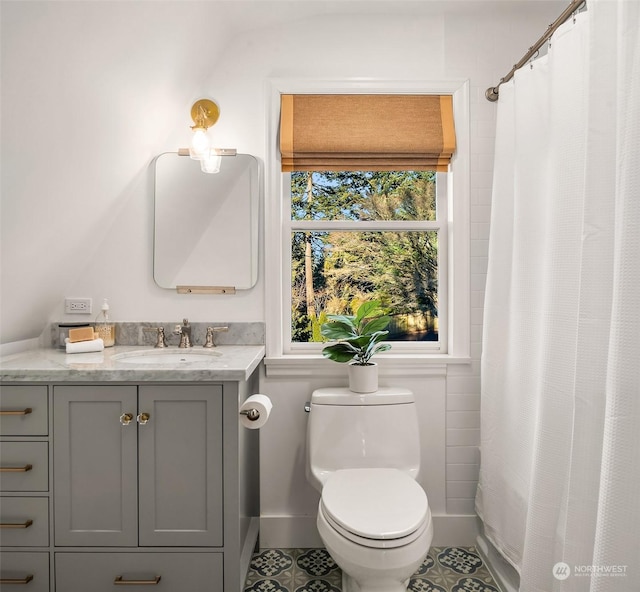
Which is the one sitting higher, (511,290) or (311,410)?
(511,290)

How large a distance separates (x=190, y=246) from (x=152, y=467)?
98 centimetres

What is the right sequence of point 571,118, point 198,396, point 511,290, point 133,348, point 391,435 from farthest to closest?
point 133,348, point 391,435, point 511,290, point 198,396, point 571,118

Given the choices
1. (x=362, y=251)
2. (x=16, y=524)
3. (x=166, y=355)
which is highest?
(x=362, y=251)

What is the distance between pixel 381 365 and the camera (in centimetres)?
202

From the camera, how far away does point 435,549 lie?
2002mm

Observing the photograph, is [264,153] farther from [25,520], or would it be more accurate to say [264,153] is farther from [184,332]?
[25,520]

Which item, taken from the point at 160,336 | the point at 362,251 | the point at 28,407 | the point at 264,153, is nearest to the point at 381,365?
the point at 362,251

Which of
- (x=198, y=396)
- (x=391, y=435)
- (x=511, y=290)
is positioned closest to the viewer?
(x=198, y=396)

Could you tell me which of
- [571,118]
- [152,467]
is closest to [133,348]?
[152,467]

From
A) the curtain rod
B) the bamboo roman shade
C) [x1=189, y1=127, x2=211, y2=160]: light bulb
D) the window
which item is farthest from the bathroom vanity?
the curtain rod

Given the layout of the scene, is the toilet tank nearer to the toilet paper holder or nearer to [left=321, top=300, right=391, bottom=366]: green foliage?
[left=321, top=300, right=391, bottom=366]: green foliage

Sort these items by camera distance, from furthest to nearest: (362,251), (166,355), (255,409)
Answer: (362,251), (166,355), (255,409)

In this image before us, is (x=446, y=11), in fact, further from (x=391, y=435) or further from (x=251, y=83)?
(x=391, y=435)

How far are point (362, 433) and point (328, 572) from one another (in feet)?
1.95
